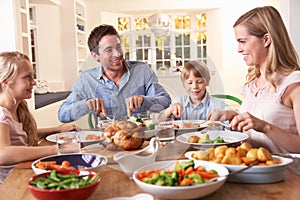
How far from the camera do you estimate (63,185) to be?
1.06 m

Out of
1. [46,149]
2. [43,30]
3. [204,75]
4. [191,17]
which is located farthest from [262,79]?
[191,17]

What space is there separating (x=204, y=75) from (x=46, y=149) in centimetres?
69

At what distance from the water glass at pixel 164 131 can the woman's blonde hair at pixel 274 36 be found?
555 mm

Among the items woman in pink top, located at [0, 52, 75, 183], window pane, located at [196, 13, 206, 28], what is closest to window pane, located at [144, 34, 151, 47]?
woman in pink top, located at [0, 52, 75, 183]

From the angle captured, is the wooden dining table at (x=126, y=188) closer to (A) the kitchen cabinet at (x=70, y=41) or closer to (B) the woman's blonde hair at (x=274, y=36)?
(B) the woman's blonde hair at (x=274, y=36)

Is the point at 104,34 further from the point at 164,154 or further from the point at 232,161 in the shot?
the point at 232,161

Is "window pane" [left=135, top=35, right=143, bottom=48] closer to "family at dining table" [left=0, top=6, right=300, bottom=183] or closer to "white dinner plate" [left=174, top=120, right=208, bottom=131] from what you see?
"family at dining table" [left=0, top=6, right=300, bottom=183]

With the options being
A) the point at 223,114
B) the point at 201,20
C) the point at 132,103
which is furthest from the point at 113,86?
the point at 201,20

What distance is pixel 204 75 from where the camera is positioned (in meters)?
1.61

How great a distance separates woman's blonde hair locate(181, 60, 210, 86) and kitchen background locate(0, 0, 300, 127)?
0.07 ft

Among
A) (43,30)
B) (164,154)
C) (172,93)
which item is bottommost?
(164,154)

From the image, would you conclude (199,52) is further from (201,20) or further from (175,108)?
(201,20)

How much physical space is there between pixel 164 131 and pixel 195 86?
211mm

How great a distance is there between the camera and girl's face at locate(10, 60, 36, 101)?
212cm
